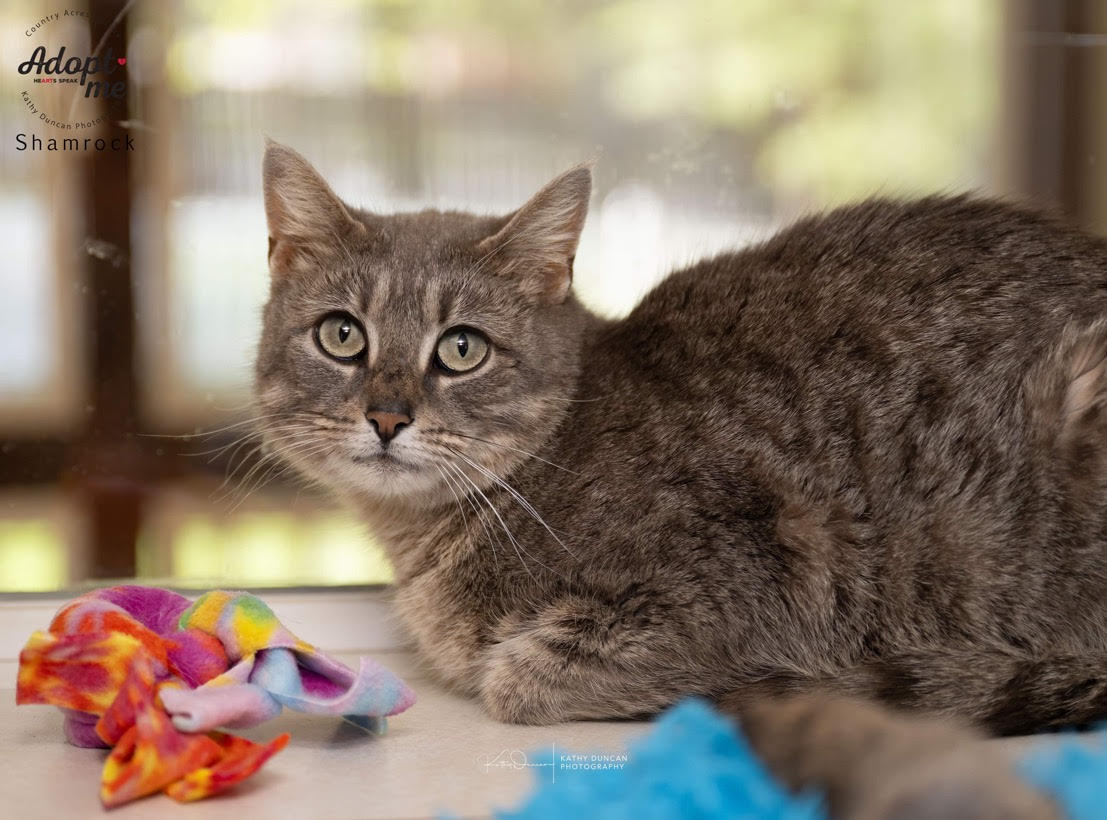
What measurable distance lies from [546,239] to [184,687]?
963 mm

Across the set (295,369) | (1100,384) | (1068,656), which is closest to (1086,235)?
(1100,384)

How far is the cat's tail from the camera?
5.49ft

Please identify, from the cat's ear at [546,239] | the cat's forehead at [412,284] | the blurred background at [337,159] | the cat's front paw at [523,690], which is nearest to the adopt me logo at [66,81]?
the blurred background at [337,159]

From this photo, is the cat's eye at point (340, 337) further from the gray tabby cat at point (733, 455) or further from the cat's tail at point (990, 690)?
the cat's tail at point (990, 690)

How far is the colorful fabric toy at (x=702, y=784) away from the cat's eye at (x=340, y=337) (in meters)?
0.83

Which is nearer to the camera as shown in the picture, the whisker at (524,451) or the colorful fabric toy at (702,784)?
the colorful fabric toy at (702,784)

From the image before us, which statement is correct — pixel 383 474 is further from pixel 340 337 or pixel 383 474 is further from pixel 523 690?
pixel 523 690

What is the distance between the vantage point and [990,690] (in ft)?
5.53

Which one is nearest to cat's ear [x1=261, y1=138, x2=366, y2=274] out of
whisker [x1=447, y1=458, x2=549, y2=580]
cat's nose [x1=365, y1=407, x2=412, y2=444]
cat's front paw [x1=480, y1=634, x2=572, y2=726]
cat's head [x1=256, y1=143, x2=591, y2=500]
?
cat's head [x1=256, y1=143, x2=591, y2=500]

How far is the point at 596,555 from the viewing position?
183 cm

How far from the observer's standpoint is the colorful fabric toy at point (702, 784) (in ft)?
3.91

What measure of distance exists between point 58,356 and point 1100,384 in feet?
6.58

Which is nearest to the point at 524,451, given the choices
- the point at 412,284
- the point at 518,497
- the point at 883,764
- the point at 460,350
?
the point at 518,497

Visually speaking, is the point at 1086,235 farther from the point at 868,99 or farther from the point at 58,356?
the point at 58,356
